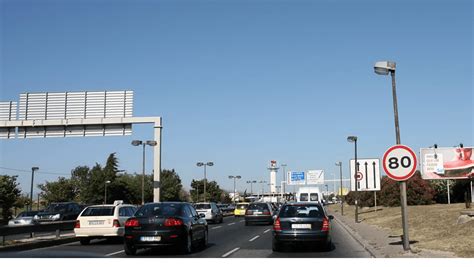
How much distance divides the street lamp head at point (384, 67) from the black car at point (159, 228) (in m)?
7.19

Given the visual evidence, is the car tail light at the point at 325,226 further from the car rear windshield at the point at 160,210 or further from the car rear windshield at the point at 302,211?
the car rear windshield at the point at 160,210

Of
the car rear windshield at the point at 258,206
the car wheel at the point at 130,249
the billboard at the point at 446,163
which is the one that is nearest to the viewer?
the car wheel at the point at 130,249

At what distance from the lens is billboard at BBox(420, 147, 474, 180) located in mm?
56875

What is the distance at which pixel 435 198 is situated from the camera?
56625 mm

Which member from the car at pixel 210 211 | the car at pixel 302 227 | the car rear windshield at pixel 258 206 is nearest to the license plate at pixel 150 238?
the car at pixel 302 227

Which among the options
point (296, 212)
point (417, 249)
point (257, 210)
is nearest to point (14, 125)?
point (257, 210)

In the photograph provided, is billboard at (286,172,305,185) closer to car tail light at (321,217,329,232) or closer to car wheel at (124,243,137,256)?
car tail light at (321,217,329,232)

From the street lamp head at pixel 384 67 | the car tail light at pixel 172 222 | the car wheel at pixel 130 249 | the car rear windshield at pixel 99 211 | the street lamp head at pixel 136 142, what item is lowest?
the car wheel at pixel 130 249

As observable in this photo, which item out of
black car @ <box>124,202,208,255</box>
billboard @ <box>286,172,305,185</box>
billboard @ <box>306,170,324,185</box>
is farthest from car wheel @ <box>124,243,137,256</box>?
billboard @ <box>286,172,305,185</box>

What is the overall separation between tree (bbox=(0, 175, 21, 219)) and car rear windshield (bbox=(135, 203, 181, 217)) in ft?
159

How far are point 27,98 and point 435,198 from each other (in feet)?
145

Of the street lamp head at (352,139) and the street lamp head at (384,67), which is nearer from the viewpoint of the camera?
the street lamp head at (384,67)

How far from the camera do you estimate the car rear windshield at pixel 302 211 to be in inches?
594
